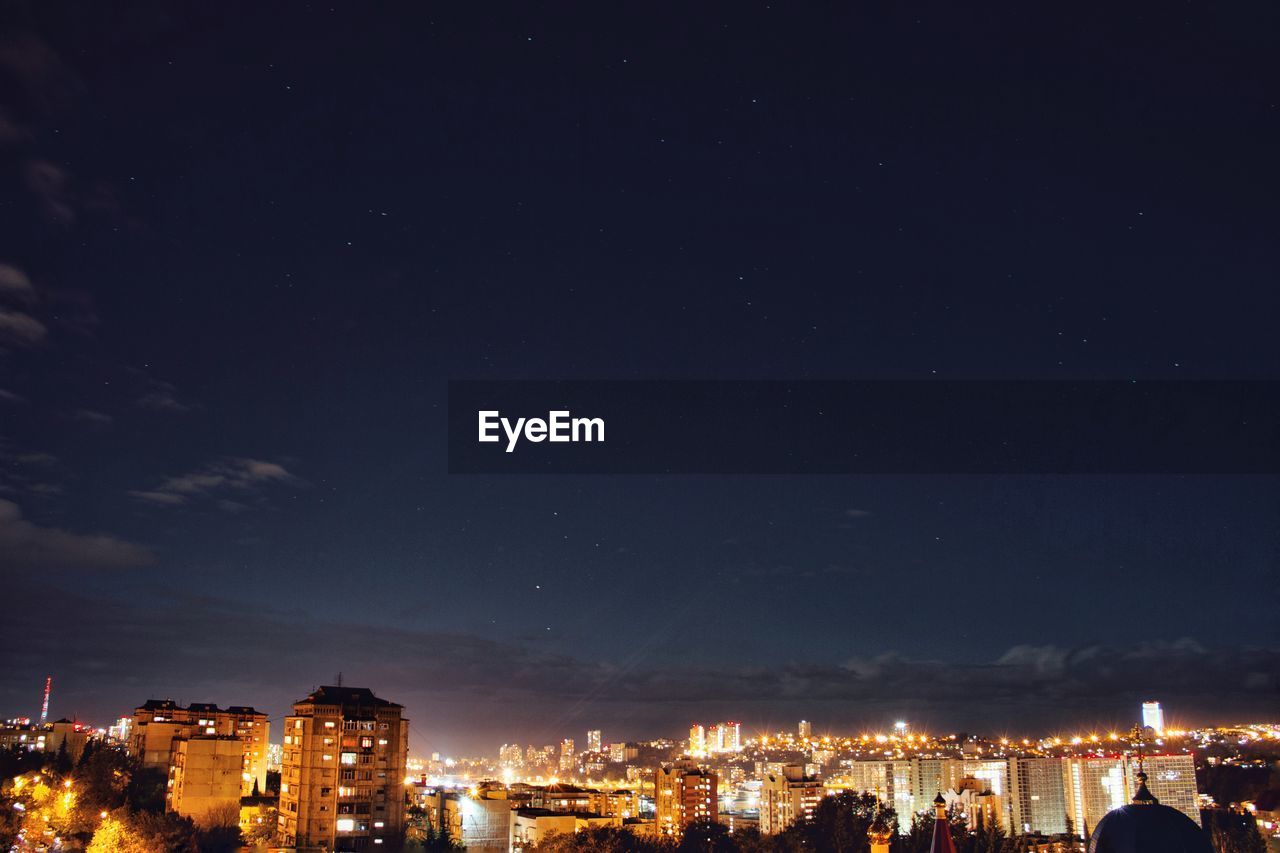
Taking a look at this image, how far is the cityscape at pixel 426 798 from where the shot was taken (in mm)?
42500

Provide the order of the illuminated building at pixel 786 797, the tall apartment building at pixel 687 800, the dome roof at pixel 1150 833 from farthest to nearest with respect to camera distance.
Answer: the tall apartment building at pixel 687 800 < the illuminated building at pixel 786 797 < the dome roof at pixel 1150 833

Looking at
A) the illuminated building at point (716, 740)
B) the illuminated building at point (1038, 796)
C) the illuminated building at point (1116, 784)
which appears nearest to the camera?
the illuminated building at point (1116, 784)

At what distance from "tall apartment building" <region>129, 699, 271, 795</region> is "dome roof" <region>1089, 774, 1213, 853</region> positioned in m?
44.0

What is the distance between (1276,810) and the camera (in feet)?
203

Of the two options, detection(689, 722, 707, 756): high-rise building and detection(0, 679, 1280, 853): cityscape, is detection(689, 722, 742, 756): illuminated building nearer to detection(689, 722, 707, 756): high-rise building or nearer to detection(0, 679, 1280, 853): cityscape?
detection(689, 722, 707, 756): high-rise building

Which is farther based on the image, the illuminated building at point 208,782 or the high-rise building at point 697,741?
the high-rise building at point 697,741

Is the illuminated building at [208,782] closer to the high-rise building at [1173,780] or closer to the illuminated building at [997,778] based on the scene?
the illuminated building at [997,778]

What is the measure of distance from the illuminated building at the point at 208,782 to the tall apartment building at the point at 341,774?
4.75 meters

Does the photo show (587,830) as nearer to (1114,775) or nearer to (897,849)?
(897,849)

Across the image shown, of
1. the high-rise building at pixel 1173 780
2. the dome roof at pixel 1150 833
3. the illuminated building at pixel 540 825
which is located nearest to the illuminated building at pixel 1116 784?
the high-rise building at pixel 1173 780

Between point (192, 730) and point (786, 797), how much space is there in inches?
1595

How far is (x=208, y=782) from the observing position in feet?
155

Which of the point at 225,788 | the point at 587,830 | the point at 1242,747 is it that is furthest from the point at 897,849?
the point at 1242,747

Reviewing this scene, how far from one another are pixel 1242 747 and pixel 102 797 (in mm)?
108224
